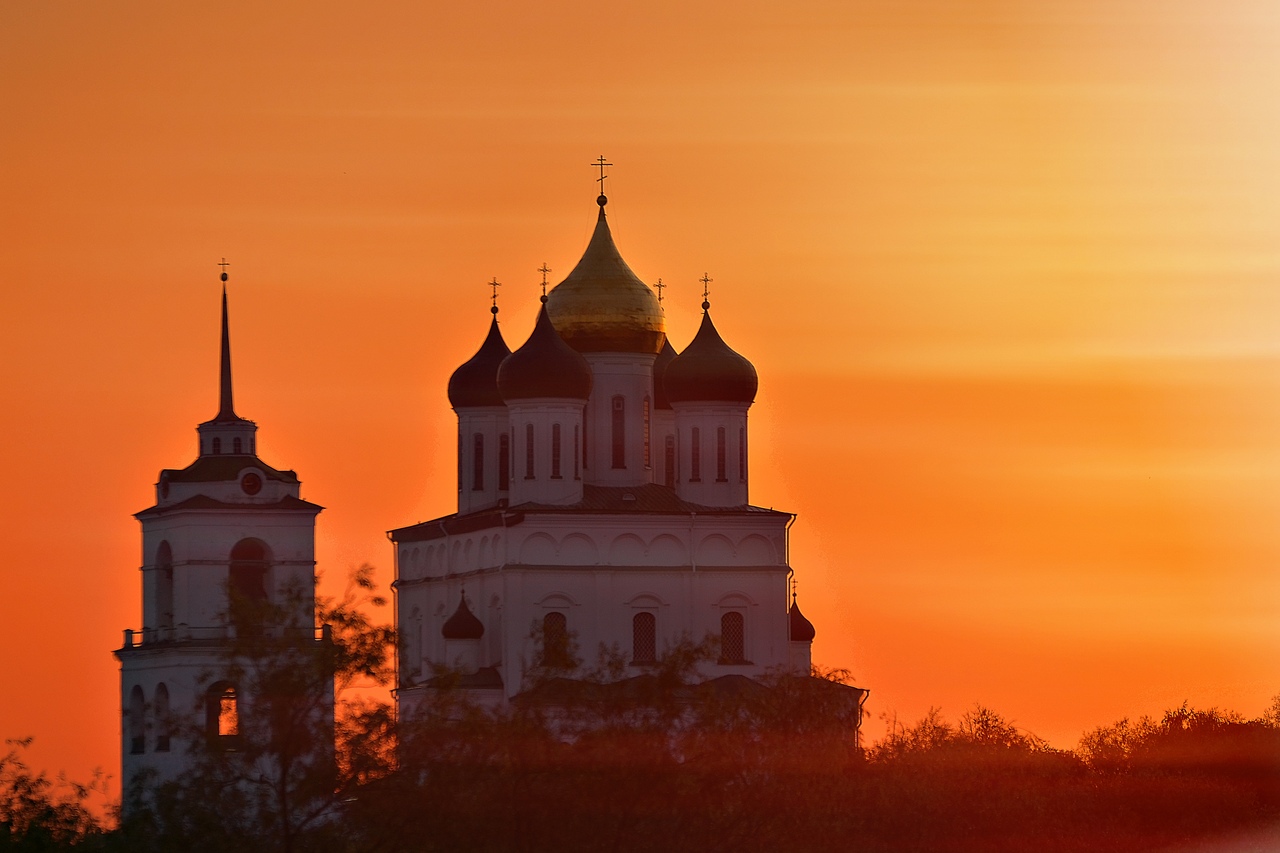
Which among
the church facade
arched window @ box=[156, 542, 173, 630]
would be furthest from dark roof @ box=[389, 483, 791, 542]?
arched window @ box=[156, 542, 173, 630]

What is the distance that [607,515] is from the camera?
67625mm

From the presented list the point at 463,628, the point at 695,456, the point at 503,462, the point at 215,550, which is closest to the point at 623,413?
Result: the point at 695,456

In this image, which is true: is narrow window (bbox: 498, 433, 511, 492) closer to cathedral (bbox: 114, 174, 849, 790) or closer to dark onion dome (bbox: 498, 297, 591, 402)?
cathedral (bbox: 114, 174, 849, 790)

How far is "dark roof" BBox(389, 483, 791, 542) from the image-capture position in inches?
2657

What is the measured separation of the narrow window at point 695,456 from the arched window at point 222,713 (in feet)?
59.7

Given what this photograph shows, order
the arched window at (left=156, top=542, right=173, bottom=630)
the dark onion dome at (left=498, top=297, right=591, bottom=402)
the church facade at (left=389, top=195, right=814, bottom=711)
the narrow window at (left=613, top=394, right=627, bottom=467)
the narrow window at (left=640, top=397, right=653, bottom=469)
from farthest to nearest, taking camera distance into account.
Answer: the arched window at (left=156, top=542, right=173, bottom=630) < the narrow window at (left=640, top=397, right=653, bottom=469) < the narrow window at (left=613, top=394, right=627, bottom=467) < the dark onion dome at (left=498, top=297, right=591, bottom=402) < the church facade at (left=389, top=195, right=814, bottom=711)

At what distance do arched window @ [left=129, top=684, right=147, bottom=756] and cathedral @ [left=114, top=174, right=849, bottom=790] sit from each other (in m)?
0.08

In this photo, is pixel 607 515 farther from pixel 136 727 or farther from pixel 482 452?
pixel 136 727

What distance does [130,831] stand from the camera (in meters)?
47.2

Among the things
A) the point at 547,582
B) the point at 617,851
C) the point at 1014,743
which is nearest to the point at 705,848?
the point at 617,851

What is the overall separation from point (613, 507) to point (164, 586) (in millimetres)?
8940

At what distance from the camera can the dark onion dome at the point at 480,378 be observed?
71.8 metres

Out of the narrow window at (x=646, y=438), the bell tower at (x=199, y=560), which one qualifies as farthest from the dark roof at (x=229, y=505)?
the narrow window at (x=646, y=438)

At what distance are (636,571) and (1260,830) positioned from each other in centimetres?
1233
